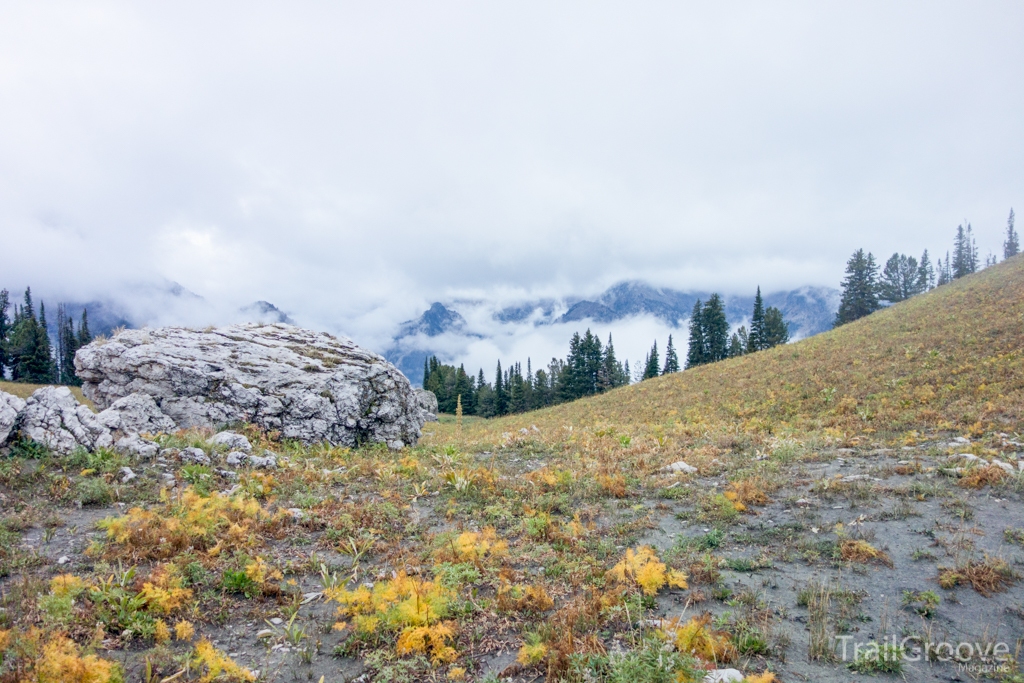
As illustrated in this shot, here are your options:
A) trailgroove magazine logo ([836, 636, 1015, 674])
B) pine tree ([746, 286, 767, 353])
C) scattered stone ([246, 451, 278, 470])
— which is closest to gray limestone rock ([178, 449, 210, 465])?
scattered stone ([246, 451, 278, 470])

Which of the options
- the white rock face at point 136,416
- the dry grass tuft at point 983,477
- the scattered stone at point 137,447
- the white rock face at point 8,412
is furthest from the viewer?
the white rock face at point 136,416

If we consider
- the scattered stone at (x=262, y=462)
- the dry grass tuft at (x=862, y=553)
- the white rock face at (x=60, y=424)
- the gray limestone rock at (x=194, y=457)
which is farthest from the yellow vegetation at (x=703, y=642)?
the white rock face at (x=60, y=424)

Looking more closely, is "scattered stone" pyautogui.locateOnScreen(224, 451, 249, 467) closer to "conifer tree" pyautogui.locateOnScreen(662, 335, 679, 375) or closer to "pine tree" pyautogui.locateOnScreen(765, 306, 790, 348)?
"pine tree" pyautogui.locateOnScreen(765, 306, 790, 348)

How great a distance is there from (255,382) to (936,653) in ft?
52.5

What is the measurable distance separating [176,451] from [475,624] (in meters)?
9.18

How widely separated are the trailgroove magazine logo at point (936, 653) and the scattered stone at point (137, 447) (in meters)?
13.1

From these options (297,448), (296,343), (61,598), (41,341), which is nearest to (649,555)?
(61,598)

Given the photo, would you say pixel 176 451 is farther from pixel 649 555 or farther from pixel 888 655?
pixel 888 655

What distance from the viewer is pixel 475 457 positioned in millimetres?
14188

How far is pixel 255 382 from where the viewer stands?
1427 centimetres

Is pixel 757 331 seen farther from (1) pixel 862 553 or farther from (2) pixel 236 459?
(2) pixel 236 459

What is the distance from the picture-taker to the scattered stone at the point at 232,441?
1153 cm

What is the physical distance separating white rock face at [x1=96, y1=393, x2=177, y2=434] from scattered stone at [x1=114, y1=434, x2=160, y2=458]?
1.48 metres

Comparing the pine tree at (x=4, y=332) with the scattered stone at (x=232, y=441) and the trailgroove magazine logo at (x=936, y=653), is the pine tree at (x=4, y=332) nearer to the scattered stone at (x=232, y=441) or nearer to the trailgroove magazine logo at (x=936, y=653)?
the scattered stone at (x=232, y=441)
